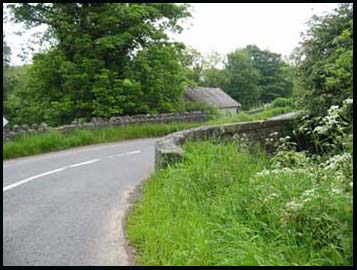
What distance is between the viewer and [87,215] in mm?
7070

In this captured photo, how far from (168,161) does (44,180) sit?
9.34 feet

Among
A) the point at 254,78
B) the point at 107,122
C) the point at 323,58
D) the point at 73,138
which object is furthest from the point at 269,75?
the point at 73,138

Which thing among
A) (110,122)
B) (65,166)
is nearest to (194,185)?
(65,166)

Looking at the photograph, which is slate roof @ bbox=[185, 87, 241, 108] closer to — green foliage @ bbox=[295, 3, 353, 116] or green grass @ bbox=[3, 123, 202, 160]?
green grass @ bbox=[3, 123, 202, 160]

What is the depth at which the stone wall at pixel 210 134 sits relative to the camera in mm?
8906

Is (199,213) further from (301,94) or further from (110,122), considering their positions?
(110,122)

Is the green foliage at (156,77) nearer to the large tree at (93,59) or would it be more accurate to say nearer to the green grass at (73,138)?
the large tree at (93,59)

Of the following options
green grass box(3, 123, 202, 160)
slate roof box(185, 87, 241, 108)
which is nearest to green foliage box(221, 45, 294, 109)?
slate roof box(185, 87, 241, 108)

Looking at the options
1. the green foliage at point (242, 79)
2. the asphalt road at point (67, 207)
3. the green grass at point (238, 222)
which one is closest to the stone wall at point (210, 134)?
the asphalt road at point (67, 207)

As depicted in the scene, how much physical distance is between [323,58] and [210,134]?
536 centimetres

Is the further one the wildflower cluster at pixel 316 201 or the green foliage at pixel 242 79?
the green foliage at pixel 242 79

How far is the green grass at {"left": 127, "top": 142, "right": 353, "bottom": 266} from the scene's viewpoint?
4.09 metres

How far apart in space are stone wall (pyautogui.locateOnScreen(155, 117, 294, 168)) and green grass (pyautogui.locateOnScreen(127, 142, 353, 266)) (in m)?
1.38

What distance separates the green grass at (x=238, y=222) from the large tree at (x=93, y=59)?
→ 17.4 metres
